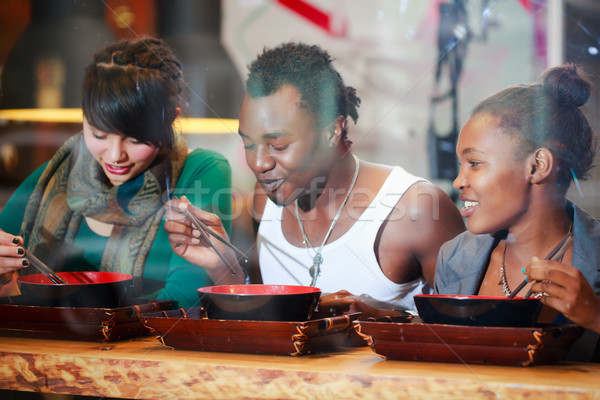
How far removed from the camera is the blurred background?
1190 mm

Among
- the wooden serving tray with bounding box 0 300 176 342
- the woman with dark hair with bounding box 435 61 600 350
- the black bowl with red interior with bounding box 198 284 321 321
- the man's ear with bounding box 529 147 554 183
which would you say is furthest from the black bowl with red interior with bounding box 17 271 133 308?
the man's ear with bounding box 529 147 554 183

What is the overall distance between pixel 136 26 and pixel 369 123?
2.16ft

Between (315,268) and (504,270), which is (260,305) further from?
(504,270)

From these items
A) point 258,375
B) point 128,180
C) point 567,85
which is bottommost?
point 258,375

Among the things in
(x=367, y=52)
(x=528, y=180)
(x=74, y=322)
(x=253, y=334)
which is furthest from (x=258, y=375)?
(x=367, y=52)

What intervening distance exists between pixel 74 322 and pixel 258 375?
0.44 m

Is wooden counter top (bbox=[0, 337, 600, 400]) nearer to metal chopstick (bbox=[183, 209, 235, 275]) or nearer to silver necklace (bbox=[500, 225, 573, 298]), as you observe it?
silver necklace (bbox=[500, 225, 573, 298])

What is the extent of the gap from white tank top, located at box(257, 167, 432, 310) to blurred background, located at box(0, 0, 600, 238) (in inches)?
3.0

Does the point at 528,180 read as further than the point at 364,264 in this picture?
No

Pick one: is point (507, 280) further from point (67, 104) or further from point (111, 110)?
point (67, 104)

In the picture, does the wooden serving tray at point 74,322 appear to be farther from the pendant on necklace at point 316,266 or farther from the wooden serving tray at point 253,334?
the pendant on necklace at point 316,266

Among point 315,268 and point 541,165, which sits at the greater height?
point 541,165

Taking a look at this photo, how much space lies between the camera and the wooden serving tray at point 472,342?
0.91 m

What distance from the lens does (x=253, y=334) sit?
1.03m
